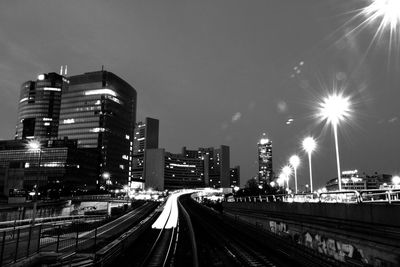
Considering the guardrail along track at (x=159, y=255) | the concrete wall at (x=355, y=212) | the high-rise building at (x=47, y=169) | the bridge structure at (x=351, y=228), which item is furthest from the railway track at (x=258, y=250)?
the high-rise building at (x=47, y=169)

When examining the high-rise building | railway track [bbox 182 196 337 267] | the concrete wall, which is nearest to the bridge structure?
the concrete wall

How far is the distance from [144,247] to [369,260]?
64.4 feet

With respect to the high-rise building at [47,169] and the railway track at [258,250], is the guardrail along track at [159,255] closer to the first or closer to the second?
the railway track at [258,250]

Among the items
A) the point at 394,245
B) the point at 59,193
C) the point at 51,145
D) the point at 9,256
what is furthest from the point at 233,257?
the point at 51,145

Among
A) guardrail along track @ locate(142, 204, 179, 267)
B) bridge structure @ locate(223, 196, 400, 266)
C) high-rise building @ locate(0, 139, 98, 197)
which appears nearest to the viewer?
bridge structure @ locate(223, 196, 400, 266)

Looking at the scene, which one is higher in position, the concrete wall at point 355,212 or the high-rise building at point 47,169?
the high-rise building at point 47,169

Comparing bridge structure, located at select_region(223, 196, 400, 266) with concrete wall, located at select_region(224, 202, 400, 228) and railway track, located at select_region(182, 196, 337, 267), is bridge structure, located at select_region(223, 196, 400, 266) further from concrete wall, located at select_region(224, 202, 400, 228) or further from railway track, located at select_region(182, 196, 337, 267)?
railway track, located at select_region(182, 196, 337, 267)

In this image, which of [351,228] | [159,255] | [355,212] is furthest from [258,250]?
[355,212]

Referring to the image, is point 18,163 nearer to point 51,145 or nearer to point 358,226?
point 51,145

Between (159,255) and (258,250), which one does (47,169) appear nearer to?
(159,255)

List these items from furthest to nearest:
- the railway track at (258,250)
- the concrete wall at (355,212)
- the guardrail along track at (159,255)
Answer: the guardrail along track at (159,255)
the railway track at (258,250)
the concrete wall at (355,212)

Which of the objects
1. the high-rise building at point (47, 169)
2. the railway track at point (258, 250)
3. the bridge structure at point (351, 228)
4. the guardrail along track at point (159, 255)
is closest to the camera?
the bridge structure at point (351, 228)

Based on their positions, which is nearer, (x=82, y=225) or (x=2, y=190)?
(x=82, y=225)

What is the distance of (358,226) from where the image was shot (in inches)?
765
